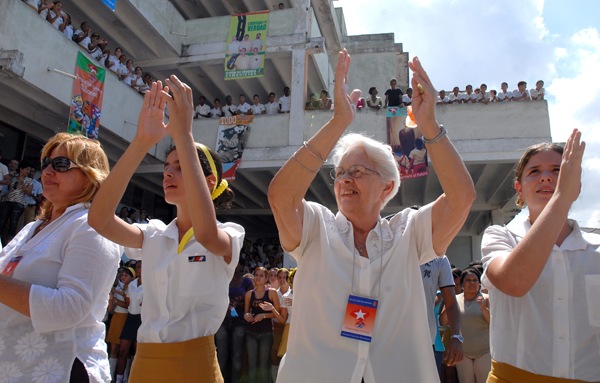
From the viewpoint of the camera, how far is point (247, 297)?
6.66 m

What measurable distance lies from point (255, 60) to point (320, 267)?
11.6 metres

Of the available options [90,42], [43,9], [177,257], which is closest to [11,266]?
[177,257]

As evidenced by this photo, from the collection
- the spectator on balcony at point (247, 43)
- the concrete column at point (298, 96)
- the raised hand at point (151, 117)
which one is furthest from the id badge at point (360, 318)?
the spectator on balcony at point (247, 43)

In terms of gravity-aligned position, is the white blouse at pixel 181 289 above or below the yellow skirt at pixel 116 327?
above

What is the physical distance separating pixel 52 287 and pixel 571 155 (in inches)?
87.8

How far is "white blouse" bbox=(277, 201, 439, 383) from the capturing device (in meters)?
1.55

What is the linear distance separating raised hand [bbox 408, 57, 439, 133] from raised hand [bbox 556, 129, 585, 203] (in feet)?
1.95

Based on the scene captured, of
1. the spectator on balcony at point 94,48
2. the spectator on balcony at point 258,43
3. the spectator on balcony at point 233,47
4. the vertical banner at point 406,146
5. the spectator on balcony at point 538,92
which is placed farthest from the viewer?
the spectator on balcony at point 233,47

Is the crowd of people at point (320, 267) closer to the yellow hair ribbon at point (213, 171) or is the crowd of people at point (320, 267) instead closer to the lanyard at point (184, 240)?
the lanyard at point (184, 240)

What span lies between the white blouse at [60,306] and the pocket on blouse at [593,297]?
Result: 2.04 metres

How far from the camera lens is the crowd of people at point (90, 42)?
886cm

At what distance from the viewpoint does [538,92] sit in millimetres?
11250

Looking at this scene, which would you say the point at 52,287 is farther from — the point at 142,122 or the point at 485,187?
the point at 485,187

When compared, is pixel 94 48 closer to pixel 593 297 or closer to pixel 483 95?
pixel 483 95
